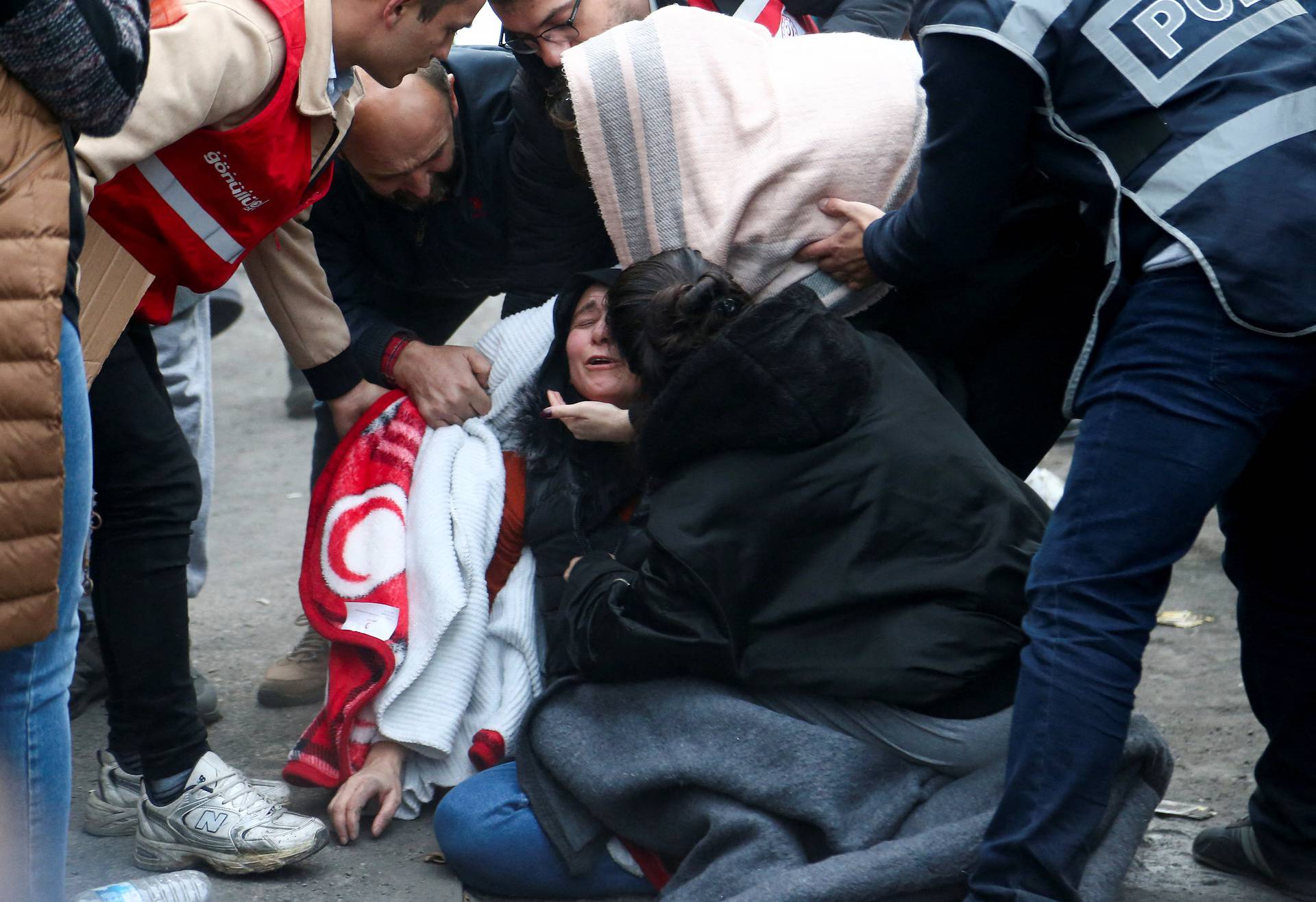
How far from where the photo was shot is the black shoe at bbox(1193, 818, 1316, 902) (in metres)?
2.23

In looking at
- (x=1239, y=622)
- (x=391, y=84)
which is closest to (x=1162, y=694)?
(x=1239, y=622)

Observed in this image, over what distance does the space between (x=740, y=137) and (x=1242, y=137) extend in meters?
1.01

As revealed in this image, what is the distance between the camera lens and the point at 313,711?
312cm

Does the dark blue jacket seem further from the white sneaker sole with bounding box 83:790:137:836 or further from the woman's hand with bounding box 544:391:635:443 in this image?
the white sneaker sole with bounding box 83:790:137:836

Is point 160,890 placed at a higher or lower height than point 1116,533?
lower

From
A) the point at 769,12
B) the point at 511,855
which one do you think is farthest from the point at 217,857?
the point at 769,12

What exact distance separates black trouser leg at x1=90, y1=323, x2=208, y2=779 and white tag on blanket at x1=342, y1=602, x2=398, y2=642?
0.34 m

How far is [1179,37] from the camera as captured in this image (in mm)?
1820

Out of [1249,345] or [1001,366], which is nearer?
[1249,345]

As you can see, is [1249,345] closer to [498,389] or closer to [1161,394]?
[1161,394]

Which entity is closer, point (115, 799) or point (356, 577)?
point (115, 799)

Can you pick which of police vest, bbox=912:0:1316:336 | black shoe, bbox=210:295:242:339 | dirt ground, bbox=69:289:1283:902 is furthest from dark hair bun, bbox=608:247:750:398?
black shoe, bbox=210:295:242:339

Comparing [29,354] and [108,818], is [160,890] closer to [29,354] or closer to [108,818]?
A: [108,818]

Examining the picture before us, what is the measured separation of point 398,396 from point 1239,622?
1.63 m
